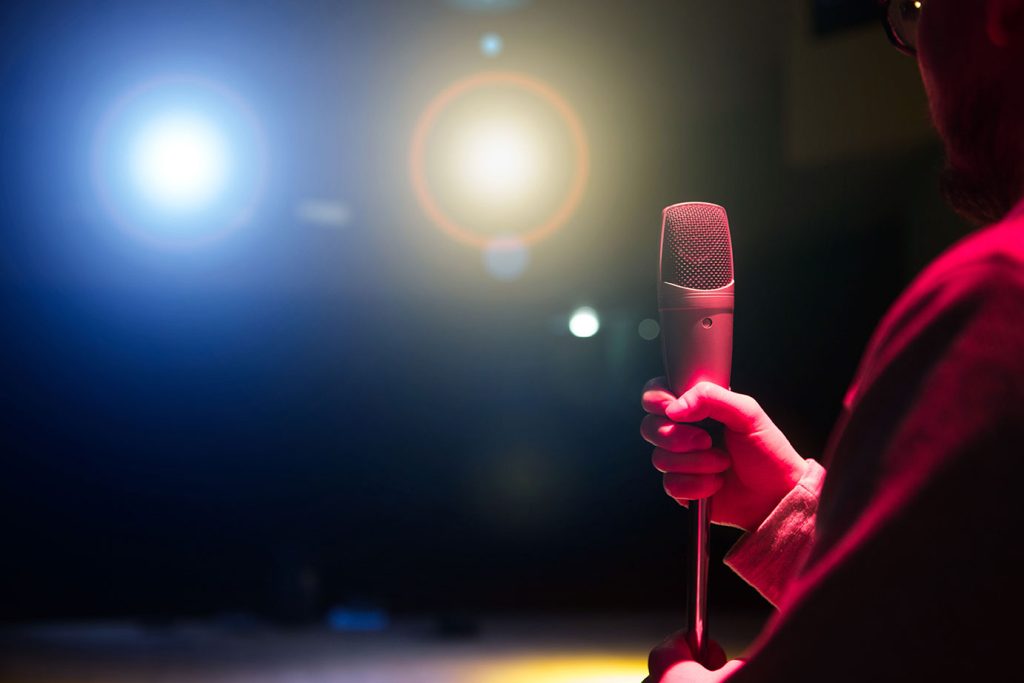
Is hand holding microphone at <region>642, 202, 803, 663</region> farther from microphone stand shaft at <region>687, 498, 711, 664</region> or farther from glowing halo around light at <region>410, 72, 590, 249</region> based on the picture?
glowing halo around light at <region>410, 72, 590, 249</region>

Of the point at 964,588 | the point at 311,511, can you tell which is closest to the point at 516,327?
the point at 311,511

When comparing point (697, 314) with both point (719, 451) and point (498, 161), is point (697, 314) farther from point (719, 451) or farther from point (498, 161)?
point (498, 161)

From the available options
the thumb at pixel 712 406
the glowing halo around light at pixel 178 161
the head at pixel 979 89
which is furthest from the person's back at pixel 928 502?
the glowing halo around light at pixel 178 161

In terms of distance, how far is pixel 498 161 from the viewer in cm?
262

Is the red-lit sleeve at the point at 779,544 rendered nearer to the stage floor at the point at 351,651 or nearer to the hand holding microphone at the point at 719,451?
the hand holding microphone at the point at 719,451

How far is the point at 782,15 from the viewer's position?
2.44 m

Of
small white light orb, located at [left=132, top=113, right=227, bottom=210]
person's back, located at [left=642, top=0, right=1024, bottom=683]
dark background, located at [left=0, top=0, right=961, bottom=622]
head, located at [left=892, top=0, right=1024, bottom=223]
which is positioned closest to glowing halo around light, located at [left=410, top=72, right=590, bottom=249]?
dark background, located at [left=0, top=0, right=961, bottom=622]

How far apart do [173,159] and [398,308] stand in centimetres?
80

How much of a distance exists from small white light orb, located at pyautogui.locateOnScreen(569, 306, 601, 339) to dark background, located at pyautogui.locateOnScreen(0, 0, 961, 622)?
0.03m

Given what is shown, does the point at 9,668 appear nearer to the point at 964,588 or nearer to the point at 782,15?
the point at 964,588

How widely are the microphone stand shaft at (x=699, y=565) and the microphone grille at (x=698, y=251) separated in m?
0.21

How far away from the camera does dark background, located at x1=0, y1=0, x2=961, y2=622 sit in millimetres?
2480

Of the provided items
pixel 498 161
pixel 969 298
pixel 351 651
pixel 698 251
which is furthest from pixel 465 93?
pixel 969 298

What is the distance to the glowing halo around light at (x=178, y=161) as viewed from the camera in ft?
8.21
